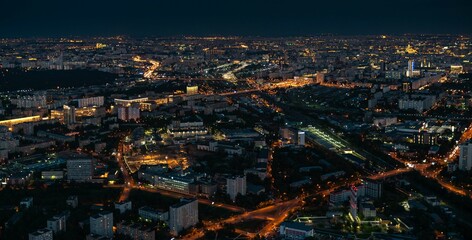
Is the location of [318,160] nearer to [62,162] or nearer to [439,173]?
[439,173]

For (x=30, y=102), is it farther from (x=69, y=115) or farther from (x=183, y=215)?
(x=183, y=215)

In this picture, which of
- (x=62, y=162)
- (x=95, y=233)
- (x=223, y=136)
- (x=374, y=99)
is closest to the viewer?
(x=95, y=233)

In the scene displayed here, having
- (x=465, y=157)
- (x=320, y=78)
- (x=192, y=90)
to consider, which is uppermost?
(x=320, y=78)

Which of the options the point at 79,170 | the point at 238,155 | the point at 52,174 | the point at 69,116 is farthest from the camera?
the point at 69,116

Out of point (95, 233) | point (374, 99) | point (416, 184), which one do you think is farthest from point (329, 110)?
point (95, 233)

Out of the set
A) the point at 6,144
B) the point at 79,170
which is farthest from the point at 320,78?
the point at 79,170

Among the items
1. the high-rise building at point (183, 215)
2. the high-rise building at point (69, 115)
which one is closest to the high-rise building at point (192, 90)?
the high-rise building at point (69, 115)
